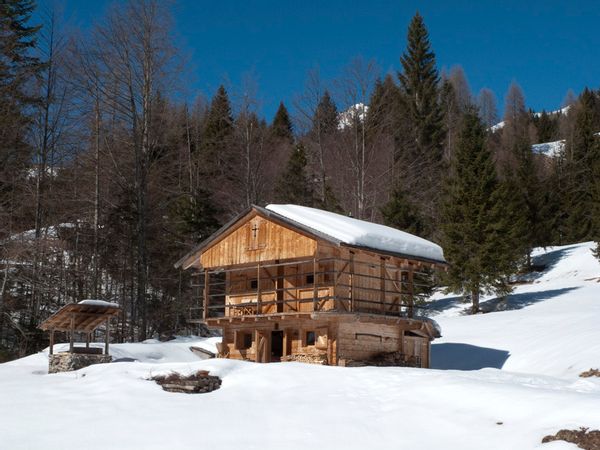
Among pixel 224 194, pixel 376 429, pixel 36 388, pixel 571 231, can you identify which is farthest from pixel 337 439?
pixel 571 231

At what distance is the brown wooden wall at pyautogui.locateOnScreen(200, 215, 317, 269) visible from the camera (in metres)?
29.1

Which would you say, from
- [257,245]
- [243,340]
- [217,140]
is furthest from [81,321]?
[217,140]

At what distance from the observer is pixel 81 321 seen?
30.1m

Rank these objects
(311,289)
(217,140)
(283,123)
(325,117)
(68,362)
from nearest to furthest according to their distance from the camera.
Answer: (68,362) < (311,289) < (325,117) < (217,140) < (283,123)

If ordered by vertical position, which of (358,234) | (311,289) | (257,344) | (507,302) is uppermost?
(358,234)

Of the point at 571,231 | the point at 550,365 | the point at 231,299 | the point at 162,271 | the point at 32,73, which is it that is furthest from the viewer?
the point at 571,231

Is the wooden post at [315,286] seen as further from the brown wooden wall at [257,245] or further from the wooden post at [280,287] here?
the wooden post at [280,287]

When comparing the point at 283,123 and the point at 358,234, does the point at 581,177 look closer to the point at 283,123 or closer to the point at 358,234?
the point at 283,123

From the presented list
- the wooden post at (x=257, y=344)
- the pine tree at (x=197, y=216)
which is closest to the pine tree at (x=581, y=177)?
the pine tree at (x=197, y=216)

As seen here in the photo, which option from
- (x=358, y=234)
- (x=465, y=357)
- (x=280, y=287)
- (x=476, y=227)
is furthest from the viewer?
(x=476, y=227)

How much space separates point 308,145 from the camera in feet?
192

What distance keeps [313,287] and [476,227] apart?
17.7 meters

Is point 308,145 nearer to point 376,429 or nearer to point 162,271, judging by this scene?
point 162,271

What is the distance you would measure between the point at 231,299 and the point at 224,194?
22.4m
